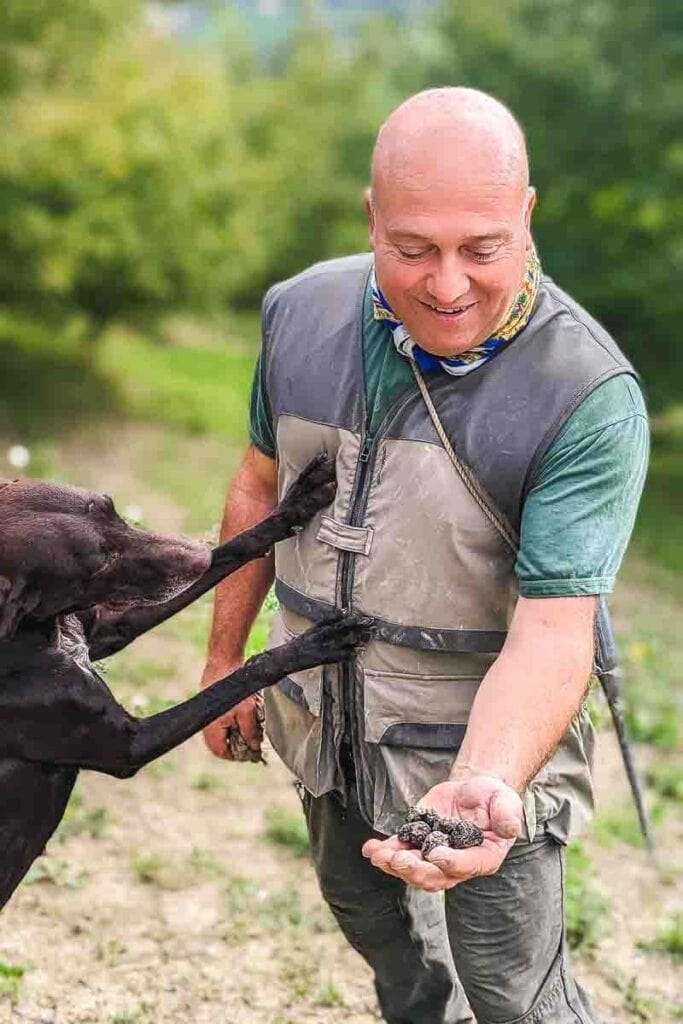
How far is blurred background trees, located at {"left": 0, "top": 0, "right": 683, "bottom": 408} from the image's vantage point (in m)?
15.9

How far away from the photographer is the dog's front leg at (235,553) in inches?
125

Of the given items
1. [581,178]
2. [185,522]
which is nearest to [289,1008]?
[185,522]

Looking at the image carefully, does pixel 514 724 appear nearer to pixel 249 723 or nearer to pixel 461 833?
pixel 461 833

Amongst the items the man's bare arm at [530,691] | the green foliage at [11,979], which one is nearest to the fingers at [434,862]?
the man's bare arm at [530,691]

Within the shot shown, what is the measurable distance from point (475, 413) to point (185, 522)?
942cm

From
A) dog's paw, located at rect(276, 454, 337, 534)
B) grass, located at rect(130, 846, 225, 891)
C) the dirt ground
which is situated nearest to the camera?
dog's paw, located at rect(276, 454, 337, 534)

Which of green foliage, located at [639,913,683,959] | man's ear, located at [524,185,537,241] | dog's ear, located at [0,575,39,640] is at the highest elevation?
man's ear, located at [524,185,537,241]

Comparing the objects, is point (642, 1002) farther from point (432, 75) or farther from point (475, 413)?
point (432, 75)

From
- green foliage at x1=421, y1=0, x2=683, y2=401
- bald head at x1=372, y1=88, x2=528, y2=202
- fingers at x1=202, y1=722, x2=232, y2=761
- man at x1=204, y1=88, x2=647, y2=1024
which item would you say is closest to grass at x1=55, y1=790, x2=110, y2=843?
fingers at x1=202, y1=722, x2=232, y2=761

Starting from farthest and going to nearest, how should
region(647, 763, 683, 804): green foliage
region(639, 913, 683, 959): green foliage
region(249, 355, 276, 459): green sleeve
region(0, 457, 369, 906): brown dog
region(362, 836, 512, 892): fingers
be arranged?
region(647, 763, 683, 804): green foliage → region(639, 913, 683, 959): green foliage → region(249, 355, 276, 459): green sleeve → region(0, 457, 369, 906): brown dog → region(362, 836, 512, 892): fingers

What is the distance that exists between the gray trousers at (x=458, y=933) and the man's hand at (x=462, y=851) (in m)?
0.56

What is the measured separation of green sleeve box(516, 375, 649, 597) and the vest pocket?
42cm

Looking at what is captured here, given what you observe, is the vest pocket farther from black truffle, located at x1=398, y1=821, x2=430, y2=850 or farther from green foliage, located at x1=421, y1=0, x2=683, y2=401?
green foliage, located at x1=421, y1=0, x2=683, y2=401

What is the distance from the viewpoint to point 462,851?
2.39 meters
